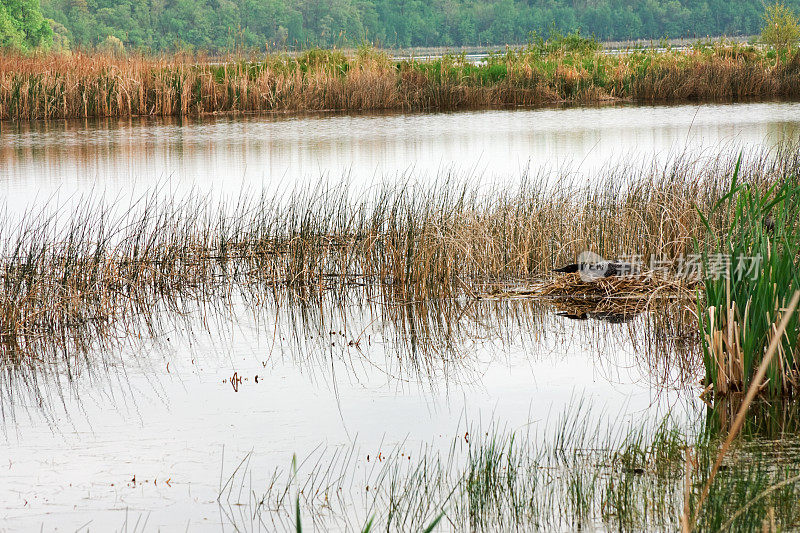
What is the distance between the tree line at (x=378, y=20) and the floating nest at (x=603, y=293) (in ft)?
160

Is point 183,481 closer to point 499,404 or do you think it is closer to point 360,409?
point 360,409

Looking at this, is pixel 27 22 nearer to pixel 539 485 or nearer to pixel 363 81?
pixel 363 81

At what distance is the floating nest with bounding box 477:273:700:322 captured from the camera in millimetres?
5746

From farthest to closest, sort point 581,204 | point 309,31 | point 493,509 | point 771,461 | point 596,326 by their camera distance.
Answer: point 309,31 → point 581,204 → point 596,326 → point 771,461 → point 493,509

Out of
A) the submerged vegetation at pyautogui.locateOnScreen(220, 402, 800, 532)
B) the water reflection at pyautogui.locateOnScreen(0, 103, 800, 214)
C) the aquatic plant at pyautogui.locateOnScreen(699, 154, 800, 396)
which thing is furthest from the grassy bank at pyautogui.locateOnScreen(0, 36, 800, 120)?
the submerged vegetation at pyautogui.locateOnScreen(220, 402, 800, 532)

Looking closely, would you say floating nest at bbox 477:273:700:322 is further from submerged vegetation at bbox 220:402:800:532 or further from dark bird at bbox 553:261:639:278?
submerged vegetation at bbox 220:402:800:532

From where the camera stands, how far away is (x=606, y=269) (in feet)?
20.6

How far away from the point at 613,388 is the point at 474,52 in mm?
58270

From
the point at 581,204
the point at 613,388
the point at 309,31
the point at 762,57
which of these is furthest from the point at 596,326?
the point at 309,31

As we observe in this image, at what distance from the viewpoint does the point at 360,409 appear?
14.0 feet

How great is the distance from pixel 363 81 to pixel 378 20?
144 feet

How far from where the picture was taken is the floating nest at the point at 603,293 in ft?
18.9

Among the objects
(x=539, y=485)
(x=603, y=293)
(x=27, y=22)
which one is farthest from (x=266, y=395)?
(x=27, y=22)

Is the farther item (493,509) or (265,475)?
(265,475)
